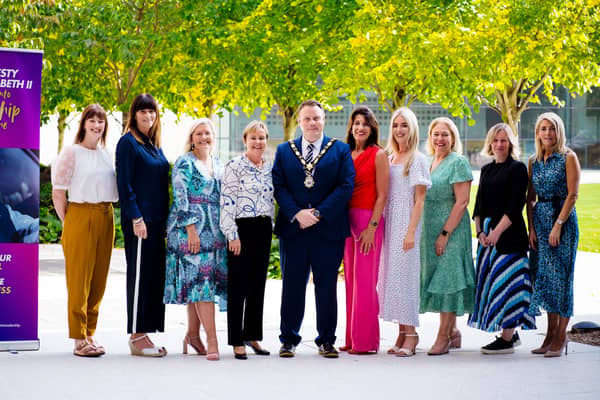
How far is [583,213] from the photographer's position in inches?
1136

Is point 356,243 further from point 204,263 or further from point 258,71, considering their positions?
point 258,71

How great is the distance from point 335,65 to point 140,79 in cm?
360

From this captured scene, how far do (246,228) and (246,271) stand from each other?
35 centimetres

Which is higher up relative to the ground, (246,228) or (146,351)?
(246,228)

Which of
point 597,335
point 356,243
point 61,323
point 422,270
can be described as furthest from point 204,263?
point 597,335

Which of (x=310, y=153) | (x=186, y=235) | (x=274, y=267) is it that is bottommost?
(x=274, y=267)

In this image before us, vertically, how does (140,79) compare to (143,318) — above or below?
above

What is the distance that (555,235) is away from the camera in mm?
7398

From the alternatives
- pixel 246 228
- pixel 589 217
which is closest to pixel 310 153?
pixel 246 228

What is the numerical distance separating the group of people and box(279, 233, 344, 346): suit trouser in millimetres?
12

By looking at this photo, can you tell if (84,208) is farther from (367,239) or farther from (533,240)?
(533,240)

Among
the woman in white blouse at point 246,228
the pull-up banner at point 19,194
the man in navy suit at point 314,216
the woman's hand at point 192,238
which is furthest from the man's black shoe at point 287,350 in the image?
the pull-up banner at point 19,194

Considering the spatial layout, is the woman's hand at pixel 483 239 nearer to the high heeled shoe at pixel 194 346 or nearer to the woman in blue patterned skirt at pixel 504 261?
the woman in blue patterned skirt at pixel 504 261

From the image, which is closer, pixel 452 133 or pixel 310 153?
pixel 310 153
